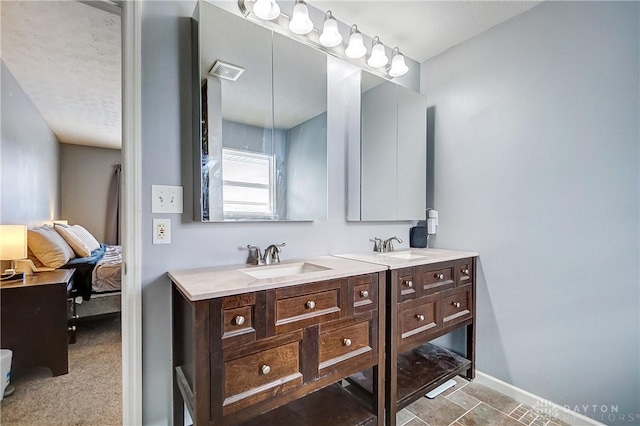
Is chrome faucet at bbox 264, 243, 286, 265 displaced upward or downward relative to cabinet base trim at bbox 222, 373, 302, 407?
upward

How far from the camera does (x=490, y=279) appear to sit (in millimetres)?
1939

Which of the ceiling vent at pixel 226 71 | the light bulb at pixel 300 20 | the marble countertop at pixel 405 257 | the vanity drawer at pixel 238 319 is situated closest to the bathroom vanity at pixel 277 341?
the vanity drawer at pixel 238 319

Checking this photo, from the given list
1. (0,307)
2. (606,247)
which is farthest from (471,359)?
(0,307)

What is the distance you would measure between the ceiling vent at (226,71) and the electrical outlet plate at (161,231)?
0.71 metres

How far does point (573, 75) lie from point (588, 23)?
0.83 ft

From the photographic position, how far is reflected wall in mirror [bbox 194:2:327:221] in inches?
53.0

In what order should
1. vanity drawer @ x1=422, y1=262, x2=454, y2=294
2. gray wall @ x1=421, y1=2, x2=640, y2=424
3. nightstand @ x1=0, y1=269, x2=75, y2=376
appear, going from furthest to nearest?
nightstand @ x1=0, y1=269, x2=75, y2=376 < vanity drawer @ x1=422, y1=262, x2=454, y2=294 < gray wall @ x1=421, y1=2, x2=640, y2=424

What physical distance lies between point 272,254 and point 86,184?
5380 mm

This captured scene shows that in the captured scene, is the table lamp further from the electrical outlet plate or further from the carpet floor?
the electrical outlet plate

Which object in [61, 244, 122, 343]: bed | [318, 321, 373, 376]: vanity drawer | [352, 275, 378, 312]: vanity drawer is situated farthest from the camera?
[61, 244, 122, 343]: bed

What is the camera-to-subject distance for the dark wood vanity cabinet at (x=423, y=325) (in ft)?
4.77

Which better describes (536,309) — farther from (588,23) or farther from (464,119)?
(588,23)

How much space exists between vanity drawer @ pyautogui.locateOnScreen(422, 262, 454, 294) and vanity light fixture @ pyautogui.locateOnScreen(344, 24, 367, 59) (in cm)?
137


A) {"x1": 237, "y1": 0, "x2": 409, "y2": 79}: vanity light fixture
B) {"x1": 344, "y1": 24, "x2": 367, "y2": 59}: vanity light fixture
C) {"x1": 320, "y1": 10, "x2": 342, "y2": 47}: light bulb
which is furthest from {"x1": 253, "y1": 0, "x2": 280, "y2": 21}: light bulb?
{"x1": 344, "y1": 24, "x2": 367, "y2": 59}: vanity light fixture
